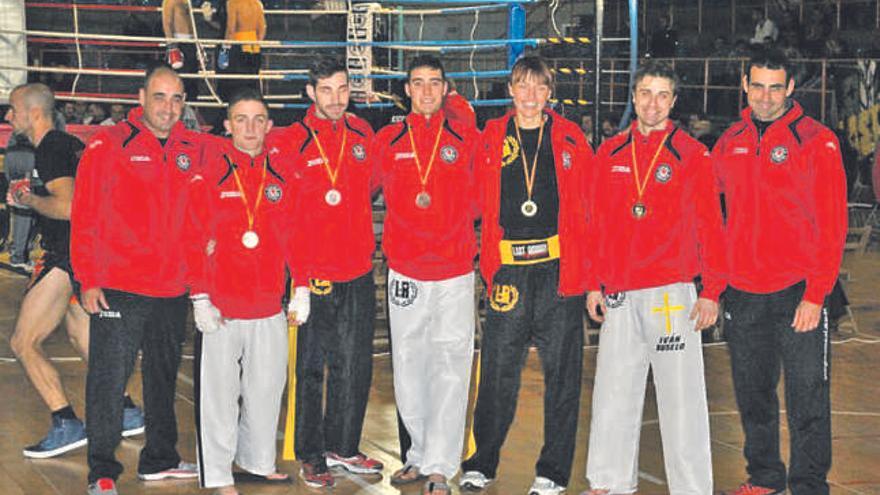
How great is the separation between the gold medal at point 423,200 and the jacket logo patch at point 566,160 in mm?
683

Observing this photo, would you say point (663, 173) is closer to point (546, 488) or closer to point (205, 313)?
point (546, 488)

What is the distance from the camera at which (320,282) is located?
6828mm

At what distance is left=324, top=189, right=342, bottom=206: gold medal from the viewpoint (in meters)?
6.80

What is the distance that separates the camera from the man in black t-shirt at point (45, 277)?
24.1 feet

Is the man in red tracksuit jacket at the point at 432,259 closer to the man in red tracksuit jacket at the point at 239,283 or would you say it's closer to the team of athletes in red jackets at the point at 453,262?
the team of athletes in red jackets at the point at 453,262

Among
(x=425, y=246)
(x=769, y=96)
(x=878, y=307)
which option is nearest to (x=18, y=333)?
(x=425, y=246)

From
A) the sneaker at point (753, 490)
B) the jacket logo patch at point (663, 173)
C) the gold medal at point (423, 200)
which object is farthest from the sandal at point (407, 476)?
the jacket logo patch at point (663, 173)

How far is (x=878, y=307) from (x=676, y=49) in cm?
1173

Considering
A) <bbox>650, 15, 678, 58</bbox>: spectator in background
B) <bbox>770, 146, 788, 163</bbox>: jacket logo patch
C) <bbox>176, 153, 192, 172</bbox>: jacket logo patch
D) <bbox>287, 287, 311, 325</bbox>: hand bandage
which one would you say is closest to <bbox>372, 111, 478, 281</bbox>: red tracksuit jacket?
<bbox>287, 287, 311, 325</bbox>: hand bandage

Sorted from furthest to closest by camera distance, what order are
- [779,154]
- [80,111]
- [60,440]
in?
1. [80,111]
2. [60,440]
3. [779,154]

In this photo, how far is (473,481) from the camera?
6.78 meters

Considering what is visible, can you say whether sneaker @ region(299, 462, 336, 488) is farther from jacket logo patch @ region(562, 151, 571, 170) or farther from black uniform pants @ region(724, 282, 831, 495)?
black uniform pants @ region(724, 282, 831, 495)

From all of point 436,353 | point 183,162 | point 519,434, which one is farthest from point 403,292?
point 519,434

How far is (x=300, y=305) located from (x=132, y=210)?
92cm
